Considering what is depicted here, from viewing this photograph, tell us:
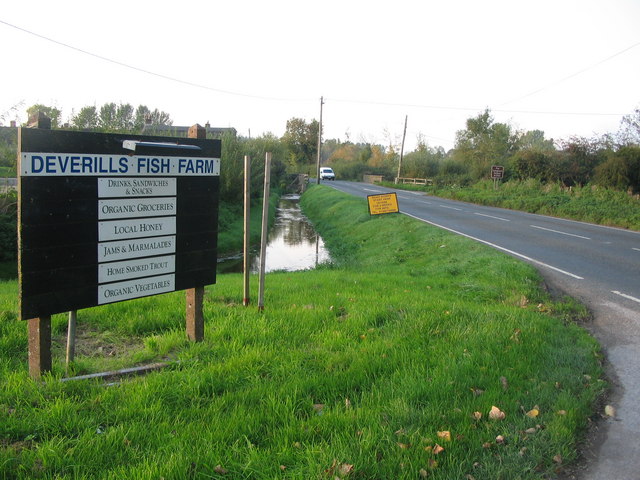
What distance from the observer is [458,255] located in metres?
12.1

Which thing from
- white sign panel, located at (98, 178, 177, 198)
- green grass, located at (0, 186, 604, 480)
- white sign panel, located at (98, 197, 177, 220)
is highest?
white sign panel, located at (98, 178, 177, 198)

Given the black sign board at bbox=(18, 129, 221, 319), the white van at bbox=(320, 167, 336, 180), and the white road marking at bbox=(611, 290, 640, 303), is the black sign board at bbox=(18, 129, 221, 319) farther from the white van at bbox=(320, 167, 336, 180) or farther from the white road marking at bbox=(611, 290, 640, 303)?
the white van at bbox=(320, 167, 336, 180)

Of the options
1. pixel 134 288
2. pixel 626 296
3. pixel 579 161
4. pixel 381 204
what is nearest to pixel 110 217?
A: pixel 134 288

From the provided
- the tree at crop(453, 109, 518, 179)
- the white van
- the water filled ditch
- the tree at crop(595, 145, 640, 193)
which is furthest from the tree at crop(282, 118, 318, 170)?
the tree at crop(595, 145, 640, 193)

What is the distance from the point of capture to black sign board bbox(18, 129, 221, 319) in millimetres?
3773

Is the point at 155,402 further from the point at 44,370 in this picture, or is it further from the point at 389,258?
the point at 389,258

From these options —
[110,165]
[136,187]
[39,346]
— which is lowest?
[39,346]

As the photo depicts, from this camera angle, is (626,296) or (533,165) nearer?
(626,296)

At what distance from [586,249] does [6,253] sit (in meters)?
15.9

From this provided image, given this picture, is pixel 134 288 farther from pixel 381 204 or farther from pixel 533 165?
pixel 533 165

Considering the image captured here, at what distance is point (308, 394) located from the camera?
3.92 m

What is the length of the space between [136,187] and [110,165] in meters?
0.31

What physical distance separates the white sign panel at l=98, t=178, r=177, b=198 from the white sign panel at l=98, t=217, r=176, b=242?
9.0 inches

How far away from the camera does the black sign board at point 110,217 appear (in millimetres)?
3773
